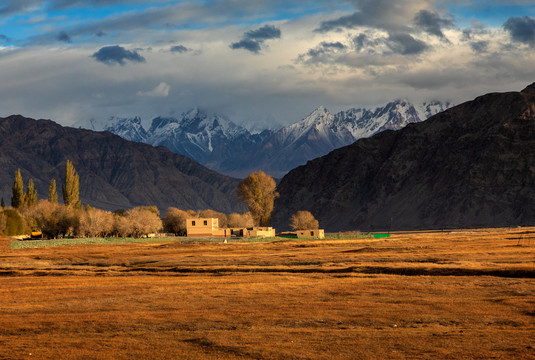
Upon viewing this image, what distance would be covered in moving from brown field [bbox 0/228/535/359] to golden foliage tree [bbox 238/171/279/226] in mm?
92705

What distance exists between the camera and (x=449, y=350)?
22219 mm

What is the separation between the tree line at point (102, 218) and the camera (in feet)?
434

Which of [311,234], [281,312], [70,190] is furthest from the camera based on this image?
[70,190]

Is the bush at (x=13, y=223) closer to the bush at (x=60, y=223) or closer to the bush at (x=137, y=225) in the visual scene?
the bush at (x=60, y=223)

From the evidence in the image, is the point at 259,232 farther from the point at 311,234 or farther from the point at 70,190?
the point at 70,190

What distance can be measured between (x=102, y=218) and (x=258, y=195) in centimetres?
3446

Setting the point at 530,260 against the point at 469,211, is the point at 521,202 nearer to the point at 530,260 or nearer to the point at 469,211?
the point at 469,211

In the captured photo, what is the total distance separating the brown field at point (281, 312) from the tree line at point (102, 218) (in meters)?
75.8

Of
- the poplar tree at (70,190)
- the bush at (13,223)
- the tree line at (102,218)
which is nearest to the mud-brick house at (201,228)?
the tree line at (102,218)

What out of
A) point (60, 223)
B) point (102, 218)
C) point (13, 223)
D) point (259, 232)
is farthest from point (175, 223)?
point (13, 223)

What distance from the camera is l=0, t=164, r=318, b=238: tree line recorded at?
132 metres

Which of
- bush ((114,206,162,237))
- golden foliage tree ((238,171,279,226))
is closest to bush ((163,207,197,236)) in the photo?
bush ((114,206,162,237))

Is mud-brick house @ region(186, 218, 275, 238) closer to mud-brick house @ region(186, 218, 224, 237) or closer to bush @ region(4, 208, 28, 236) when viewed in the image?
mud-brick house @ region(186, 218, 224, 237)

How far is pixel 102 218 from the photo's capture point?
439 ft
